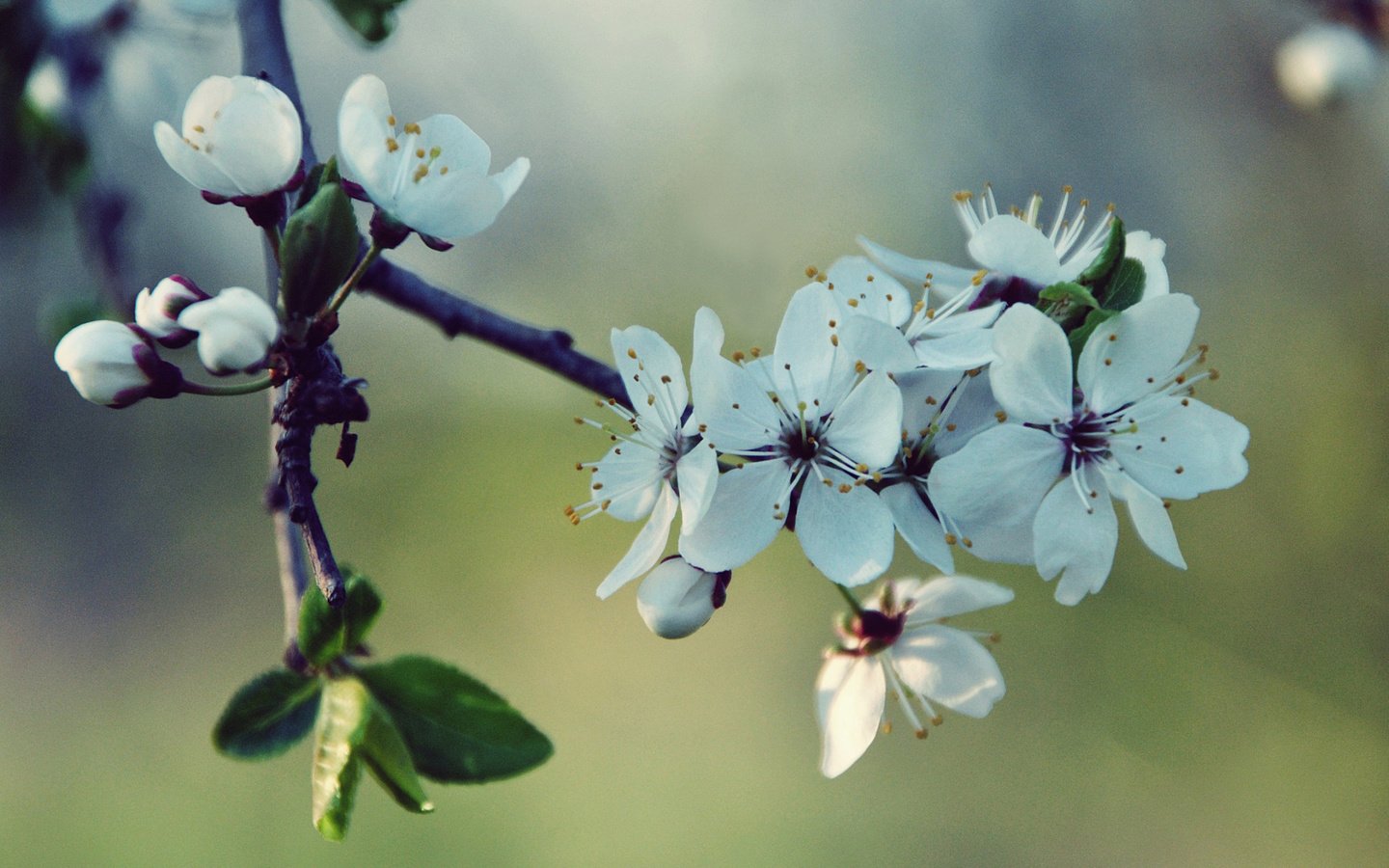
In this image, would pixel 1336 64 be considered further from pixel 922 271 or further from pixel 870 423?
pixel 870 423

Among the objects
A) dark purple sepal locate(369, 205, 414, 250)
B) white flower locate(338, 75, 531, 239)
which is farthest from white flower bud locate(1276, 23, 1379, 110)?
dark purple sepal locate(369, 205, 414, 250)

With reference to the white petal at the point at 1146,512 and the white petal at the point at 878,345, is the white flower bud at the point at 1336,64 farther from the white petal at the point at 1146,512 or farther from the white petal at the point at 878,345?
the white petal at the point at 878,345

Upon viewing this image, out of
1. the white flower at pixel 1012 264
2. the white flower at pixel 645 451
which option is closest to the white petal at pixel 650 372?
the white flower at pixel 645 451

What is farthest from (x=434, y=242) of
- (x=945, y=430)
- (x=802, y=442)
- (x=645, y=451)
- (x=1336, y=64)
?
(x=1336, y=64)

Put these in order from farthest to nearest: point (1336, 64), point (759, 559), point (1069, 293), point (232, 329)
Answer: point (759, 559)
point (1336, 64)
point (1069, 293)
point (232, 329)

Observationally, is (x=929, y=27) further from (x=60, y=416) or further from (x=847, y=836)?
(x=60, y=416)

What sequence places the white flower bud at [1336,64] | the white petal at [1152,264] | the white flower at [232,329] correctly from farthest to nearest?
1. the white flower bud at [1336,64]
2. the white petal at [1152,264]
3. the white flower at [232,329]

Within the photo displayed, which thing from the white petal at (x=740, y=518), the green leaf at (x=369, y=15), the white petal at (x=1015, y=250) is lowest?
the white petal at (x=740, y=518)
